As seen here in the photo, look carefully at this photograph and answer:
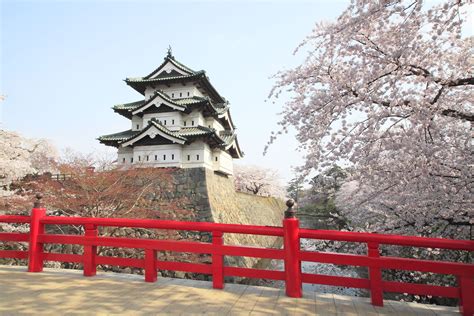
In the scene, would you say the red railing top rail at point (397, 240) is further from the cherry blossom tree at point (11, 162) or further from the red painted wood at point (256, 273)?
the cherry blossom tree at point (11, 162)

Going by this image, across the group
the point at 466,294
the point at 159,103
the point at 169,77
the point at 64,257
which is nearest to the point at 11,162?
the point at 159,103

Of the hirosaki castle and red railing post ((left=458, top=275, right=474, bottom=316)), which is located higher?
the hirosaki castle

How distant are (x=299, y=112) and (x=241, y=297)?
3.66m

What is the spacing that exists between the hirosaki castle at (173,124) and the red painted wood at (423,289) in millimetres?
14171

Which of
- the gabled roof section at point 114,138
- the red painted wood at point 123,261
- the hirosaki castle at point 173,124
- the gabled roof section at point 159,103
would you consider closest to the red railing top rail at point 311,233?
the red painted wood at point 123,261

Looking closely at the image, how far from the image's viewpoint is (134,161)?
1716cm

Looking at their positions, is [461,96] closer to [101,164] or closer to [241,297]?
[241,297]

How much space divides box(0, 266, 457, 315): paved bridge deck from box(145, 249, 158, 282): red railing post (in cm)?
11

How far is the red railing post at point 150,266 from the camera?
13.3ft

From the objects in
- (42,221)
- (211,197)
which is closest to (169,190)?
(211,197)

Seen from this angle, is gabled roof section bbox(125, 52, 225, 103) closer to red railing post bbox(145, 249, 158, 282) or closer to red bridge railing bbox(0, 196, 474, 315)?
red bridge railing bbox(0, 196, 474, 315)

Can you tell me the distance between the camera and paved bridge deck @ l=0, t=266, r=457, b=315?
3045 millimetres

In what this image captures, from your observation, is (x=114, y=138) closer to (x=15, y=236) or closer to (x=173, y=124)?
(x=173, y=124)

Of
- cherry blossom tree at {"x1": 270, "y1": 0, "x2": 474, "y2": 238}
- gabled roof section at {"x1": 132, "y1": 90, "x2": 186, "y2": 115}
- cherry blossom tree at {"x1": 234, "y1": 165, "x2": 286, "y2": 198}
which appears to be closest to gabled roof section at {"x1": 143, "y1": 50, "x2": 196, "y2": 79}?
gabled roof section at {"x1": 132, "y1": 90, "x2": 186, "y2": 115}
